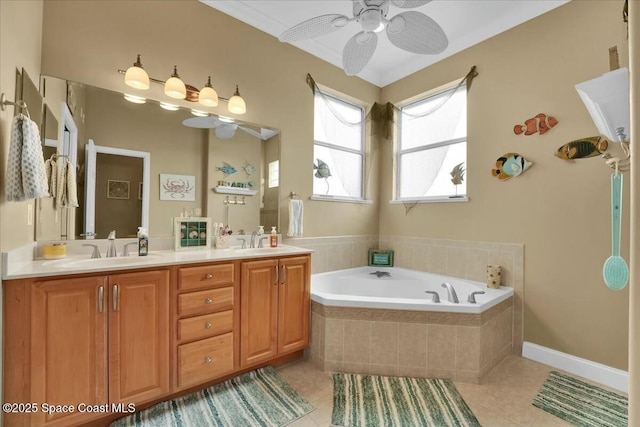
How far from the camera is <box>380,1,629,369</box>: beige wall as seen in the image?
7.09 ft

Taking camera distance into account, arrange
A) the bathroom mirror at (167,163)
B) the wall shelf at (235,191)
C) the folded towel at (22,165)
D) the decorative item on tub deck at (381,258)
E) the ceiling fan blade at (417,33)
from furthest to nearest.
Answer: the decorative item on tub deck at (381,258) → the wall shelf at (235,191) → the bathroom mirror at (167,163) → the ceiling fan blade at (417,33) → the folded towel at (22,165)

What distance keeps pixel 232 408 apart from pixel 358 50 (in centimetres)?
254

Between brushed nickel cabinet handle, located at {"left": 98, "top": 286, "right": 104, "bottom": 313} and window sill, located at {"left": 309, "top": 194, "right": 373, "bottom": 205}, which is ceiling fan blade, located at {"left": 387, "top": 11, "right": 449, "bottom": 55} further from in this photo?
brushed nickel cabinet handle, located at {"left": 98, "top": 286, "right": 104, "bottom": 313}

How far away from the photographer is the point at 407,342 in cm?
218

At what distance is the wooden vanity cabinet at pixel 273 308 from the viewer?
209 cm

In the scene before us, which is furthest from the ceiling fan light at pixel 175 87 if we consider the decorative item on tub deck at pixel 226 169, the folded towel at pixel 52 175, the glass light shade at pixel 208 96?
the folded towel at pixel 52 175

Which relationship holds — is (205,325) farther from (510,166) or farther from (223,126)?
(510,166)

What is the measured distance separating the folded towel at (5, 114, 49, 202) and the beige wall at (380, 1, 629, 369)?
3.24 metres

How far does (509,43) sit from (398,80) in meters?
1.20

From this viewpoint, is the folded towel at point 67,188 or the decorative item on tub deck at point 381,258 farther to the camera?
the decorative item on tub deck at point 381,258

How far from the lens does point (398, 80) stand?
3594mm

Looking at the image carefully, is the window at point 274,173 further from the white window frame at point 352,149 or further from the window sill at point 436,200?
the window sill at point 436,200

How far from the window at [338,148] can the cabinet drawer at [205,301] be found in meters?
1.56

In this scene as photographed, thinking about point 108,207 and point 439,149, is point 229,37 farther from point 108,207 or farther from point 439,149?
point 439,149
